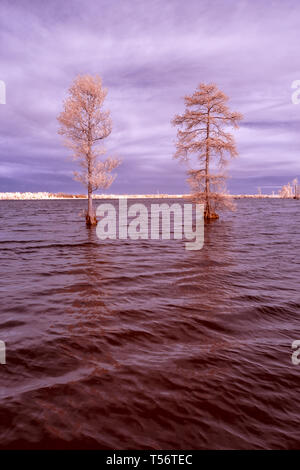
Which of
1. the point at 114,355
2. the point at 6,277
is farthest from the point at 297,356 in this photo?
the point at 6,277

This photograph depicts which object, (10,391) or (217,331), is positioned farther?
(217,331)

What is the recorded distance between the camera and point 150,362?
10.1 ft

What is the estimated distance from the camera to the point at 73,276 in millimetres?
6887

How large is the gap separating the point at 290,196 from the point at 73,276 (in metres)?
181

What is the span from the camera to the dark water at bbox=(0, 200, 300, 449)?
2.15m

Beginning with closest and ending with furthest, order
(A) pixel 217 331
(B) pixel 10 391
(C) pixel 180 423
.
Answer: (C) pixel 180 423 → (B) pixel 10 391 → (A) pixel 217 331

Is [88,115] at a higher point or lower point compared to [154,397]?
higher

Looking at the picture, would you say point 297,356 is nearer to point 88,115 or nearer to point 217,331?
point 217,331

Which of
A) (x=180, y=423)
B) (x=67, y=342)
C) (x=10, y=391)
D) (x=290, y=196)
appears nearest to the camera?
(x=180, y=423)

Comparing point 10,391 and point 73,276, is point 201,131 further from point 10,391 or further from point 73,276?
point 10,391

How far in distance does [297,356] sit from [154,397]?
2.00 metres

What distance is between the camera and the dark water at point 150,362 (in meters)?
2.15
